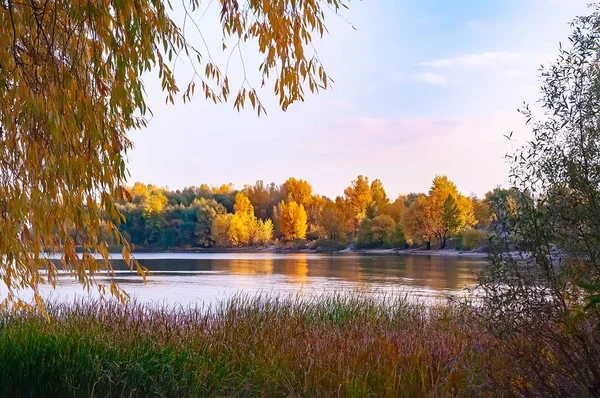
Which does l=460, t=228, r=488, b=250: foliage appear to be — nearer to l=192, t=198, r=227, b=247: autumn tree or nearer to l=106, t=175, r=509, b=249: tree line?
l=106, t=175, r=509, b=249: tree line

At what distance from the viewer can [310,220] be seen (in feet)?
275

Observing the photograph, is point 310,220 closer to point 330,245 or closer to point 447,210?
point 330,245

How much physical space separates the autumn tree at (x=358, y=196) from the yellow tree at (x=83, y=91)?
69.0 m

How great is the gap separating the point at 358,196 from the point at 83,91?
71.0m

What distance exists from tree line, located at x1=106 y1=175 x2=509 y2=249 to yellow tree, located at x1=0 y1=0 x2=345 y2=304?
50.3 metres

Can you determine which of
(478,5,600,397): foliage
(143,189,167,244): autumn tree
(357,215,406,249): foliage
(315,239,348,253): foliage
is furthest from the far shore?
(478,5,600,397): foliage

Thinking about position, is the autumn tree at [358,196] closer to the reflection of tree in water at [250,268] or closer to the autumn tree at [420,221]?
the autumn tree at [420,221]

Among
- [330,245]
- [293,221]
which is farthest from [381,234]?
[293,221]

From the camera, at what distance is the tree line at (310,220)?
56250mm

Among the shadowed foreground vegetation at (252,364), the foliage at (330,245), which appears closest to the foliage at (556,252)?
the shadowed foreground vegetation at (252,364)

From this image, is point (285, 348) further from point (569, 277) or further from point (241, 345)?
point (569, 277)

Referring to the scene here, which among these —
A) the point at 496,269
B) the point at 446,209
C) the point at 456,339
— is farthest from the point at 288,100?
the point at 446,209

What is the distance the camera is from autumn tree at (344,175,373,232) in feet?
239

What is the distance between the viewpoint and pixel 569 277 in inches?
125
